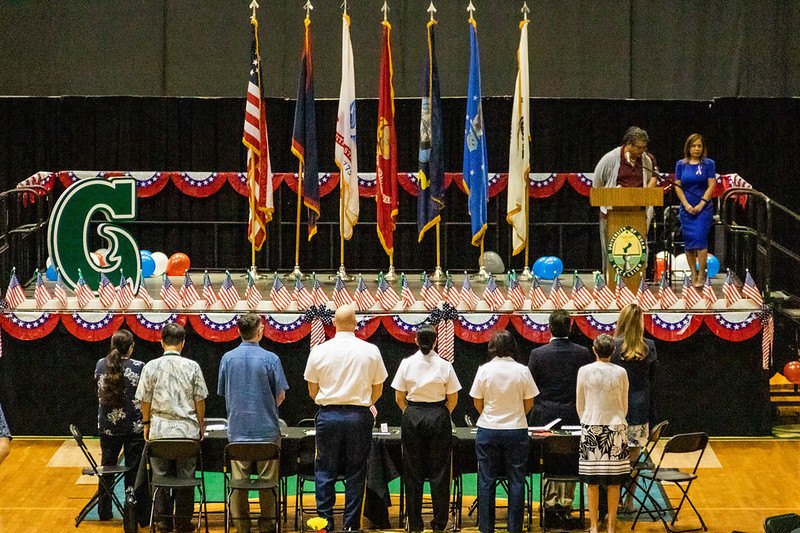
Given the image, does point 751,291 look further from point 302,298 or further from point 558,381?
point 302,298

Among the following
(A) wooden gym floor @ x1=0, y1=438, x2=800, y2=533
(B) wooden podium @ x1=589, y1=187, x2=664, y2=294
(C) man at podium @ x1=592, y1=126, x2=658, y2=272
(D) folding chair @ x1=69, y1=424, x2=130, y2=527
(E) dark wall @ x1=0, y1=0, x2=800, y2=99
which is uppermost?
(E) dark wall @ x1=0, y1=0, x2=800, y2=99

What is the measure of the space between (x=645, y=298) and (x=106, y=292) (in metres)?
5.20

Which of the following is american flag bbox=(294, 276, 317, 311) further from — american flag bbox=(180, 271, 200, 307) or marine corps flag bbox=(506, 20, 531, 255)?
marine corps flag bbox=(506, 20, 531, 255)

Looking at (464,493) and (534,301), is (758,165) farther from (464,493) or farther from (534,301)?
(464,493)

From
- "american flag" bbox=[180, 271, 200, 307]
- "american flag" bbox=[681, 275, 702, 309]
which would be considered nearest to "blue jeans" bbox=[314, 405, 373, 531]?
"american flag" bbox=[180, 271, 200, 307]

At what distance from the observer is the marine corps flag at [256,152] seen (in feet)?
40.9

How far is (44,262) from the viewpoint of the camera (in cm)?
1539

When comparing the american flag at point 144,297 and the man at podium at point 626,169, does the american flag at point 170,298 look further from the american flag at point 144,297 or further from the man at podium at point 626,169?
the man at podium at point 626,169

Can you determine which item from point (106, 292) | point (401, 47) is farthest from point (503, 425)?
point (401, 47)

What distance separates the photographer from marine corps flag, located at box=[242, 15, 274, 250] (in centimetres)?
1247

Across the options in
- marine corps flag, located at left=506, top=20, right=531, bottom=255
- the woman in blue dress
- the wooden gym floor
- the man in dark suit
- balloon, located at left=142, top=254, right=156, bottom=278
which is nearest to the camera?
the man in dark suit

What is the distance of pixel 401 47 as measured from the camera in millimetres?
15492

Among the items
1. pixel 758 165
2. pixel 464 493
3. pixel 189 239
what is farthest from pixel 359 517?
pixel 758 165

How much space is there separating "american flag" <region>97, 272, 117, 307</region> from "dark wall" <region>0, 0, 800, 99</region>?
5.17 metres
